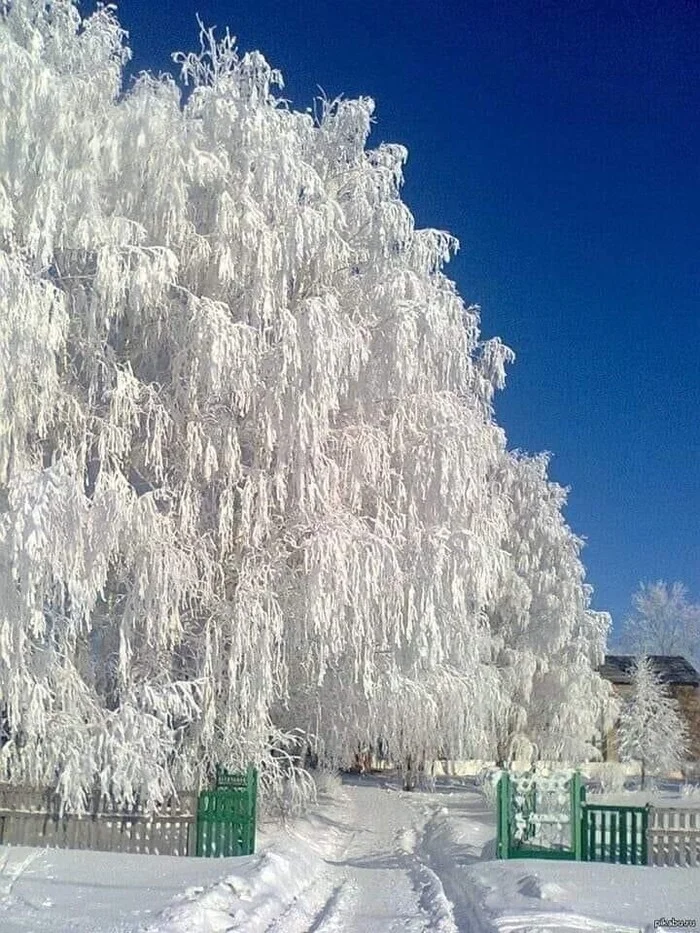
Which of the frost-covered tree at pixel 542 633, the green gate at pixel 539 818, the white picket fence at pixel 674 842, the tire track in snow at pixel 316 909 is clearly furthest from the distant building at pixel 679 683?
the tire track in snow at pixel 316 909

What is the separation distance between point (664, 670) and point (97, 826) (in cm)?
4082

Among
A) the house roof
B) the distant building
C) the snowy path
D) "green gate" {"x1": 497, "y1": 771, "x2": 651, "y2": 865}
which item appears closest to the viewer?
the snowy path

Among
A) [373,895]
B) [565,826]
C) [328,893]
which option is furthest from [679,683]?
[328,893]

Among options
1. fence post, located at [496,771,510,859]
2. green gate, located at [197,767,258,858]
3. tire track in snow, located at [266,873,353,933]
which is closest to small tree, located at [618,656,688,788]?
fence post, located at [496,771,510,859]

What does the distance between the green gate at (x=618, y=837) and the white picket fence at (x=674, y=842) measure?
0.09 metres

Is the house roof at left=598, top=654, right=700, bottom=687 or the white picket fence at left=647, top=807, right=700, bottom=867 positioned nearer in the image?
the white picket fence at left=647, top=807, right=700, bottom=867

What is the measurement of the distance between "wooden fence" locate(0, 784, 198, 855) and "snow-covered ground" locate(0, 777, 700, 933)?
3.05ft

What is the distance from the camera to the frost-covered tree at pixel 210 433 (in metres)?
12.9

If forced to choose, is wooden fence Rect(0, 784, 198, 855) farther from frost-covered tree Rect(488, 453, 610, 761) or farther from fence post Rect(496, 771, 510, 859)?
frost-covered tree Rect(488, 453, 610, 761)

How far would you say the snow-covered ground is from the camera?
842 centimetres

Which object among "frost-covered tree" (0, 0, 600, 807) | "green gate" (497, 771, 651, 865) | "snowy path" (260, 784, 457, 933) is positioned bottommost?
"snowy path" (260, 784, 457, 933)

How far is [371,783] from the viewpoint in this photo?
3803 centimetres

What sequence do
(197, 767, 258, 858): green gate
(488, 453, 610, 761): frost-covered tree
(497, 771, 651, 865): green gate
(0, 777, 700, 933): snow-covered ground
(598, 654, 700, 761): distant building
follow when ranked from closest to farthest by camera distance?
(0, 777, 700, 933): snow-covered ground, (197, 767, 258, 858): green gate, (497, 771, 651, 865): green gate, (488, 453, 610, 761): frost-covered tree, (598, 654, 700, 761): distant building

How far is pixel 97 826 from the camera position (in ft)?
45.1
